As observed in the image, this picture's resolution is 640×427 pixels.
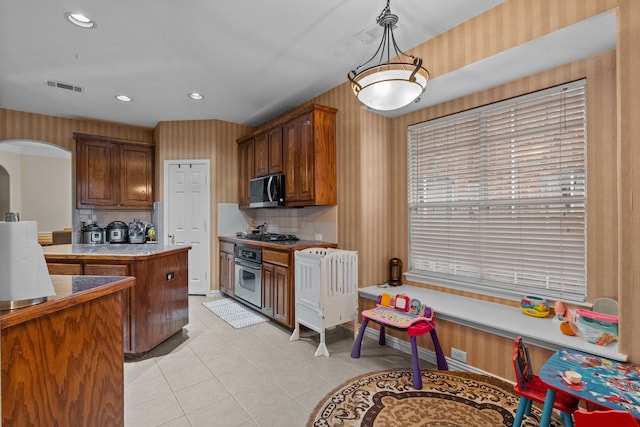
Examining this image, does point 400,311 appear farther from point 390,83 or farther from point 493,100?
point 493,100

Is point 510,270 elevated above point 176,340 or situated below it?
above

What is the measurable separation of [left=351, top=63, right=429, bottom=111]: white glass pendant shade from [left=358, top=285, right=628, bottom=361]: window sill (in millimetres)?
1716

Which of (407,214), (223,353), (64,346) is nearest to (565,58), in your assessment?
(407,214)

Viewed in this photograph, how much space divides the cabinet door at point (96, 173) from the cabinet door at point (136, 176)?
0.10m

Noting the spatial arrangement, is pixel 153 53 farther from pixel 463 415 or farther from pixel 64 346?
pixel 463 415

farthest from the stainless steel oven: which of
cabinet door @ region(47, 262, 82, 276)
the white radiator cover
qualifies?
cabinet door @ region(47, 262, 82, 276)

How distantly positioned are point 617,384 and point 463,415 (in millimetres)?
841

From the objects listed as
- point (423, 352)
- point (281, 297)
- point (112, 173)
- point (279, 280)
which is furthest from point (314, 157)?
point (112, 173)

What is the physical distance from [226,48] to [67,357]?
2640 millimetres

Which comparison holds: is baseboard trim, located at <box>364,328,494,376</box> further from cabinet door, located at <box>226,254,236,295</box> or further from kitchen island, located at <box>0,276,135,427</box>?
kitchen island, located at <box>0,276,135,427</box>

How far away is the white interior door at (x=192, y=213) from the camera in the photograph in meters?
4.84

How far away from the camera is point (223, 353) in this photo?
283cm

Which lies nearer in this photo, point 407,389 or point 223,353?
point 407,389

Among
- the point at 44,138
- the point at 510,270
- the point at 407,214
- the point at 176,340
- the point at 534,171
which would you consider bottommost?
the point at 176,340
